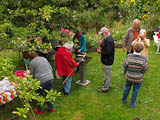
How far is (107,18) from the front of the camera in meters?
13.3

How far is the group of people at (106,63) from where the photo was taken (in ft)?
15.2

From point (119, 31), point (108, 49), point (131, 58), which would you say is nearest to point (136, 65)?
point (131, 58)

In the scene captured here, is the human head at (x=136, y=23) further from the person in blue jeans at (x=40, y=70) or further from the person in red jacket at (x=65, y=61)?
the person in blue jeans at (x=40, y=70)

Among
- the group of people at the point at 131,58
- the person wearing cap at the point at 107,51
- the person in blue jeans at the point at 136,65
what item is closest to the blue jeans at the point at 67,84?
the group of people at the point at 131,58

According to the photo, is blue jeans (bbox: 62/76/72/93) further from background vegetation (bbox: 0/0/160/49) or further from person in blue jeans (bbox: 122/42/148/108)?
person in blue jeans (bbox: 122/42/148/108)

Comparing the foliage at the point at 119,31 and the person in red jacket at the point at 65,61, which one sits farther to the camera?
the foliage at the point at 119,31

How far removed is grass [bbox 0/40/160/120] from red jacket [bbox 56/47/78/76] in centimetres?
83

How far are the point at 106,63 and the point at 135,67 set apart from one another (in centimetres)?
A: 113

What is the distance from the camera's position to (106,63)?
221 inches

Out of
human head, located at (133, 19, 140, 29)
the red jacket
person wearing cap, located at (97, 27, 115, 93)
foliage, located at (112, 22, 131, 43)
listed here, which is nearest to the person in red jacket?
the red jacket

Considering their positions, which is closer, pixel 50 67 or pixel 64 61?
pixel 50 67

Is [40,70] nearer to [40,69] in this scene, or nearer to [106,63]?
[40,69]

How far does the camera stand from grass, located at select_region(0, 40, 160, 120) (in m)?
4.96

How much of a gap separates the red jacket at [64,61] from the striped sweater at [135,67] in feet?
5.32
